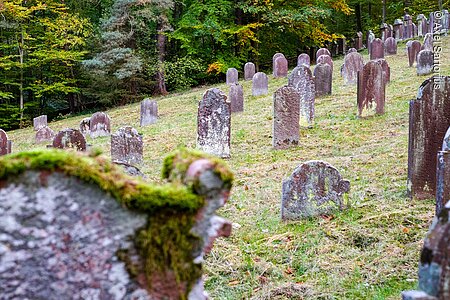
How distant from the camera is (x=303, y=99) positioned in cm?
1062

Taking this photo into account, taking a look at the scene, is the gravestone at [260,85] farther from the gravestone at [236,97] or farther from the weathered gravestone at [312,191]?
the weathered gravestone at [312,191]

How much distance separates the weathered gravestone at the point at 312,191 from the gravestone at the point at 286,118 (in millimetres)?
3486

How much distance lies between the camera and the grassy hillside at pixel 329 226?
4.15 m

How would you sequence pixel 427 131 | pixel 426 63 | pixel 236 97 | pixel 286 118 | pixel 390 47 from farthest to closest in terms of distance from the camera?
1. pixel 390 47
2. pixel 426 63
3. pixel 236 97
4. pixel 286 118
5. pixel 427 131

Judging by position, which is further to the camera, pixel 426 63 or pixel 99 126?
pixel 99 126

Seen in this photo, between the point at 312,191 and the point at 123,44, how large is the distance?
21.1 meters

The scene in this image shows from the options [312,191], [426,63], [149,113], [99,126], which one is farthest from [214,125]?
[426,63]

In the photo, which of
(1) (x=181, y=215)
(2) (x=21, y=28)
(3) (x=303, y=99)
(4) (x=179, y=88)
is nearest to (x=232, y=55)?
(4) (x=179, y=88)

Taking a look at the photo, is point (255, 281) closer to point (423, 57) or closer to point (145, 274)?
point (145, 274)

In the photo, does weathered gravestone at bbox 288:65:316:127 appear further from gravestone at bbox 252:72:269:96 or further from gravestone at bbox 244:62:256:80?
gravestone at bbox 244:62:256:80

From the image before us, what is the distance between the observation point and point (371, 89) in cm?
1016

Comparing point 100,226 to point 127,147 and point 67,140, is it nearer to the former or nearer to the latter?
point 67,140

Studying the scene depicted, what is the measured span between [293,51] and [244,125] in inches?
826

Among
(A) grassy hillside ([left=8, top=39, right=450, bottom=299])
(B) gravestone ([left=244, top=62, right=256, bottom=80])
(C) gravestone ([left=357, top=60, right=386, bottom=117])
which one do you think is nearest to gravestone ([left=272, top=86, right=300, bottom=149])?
(A) grassy hillside ([left=8, top=39, right=450, bottom=299])
